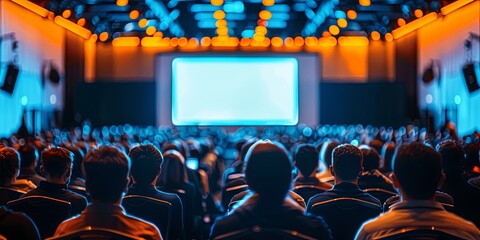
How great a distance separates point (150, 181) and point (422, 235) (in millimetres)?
2122

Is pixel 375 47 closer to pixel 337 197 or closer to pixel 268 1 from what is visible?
pixel 268 1

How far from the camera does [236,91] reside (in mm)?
22672

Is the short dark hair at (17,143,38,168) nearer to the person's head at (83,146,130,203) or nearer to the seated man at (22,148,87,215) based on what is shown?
the seated man at (22,148,87,215)

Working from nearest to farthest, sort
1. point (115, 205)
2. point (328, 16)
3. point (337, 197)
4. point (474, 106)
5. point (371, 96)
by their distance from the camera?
1. point (115, 205)
2. point (337, 197)
3. point (474, 106)
4. point (328, 16)
5. point (371, 96)

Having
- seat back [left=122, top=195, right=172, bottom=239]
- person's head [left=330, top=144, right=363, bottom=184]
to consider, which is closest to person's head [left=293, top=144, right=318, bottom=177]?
person's head [left=330, top=144, right=363, bottom=184]

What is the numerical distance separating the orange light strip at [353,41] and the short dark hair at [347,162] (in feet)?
65.4

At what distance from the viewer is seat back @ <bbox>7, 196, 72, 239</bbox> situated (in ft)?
13.0

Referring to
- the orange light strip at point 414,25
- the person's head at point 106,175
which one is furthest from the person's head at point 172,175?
the orange light strip at point 414,25

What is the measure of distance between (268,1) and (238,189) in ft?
40.1

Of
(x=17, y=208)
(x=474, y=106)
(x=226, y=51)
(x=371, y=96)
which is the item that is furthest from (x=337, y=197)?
(x=226, y=51)

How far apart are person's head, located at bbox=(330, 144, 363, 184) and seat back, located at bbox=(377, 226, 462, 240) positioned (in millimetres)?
1554

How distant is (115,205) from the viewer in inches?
114

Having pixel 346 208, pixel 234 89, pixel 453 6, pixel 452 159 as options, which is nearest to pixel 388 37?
pixel 234 89

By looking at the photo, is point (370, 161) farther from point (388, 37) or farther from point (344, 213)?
point (388, 37)
